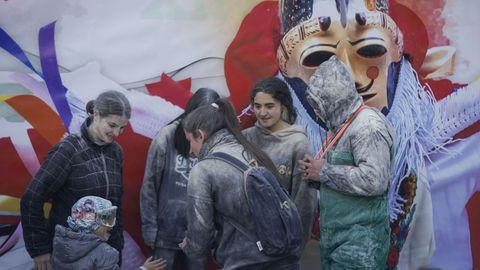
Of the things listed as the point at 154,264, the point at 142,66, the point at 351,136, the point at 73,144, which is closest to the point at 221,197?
the point at 351,136

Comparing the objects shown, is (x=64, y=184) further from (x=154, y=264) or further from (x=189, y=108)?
(x=189, y=108)

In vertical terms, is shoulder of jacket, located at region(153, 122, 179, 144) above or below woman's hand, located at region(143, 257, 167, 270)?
above

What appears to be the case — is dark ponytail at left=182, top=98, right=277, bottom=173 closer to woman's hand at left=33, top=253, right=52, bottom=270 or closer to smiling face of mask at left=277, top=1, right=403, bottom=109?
woman's hand at left=33, top=253, right=52, bottom=270

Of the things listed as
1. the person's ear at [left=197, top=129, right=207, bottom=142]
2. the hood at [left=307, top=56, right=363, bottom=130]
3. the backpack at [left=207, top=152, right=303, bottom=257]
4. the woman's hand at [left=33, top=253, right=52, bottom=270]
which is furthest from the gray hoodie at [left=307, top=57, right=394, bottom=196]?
the woman's hand at [left=33, top=253, right=52, bottom=270]

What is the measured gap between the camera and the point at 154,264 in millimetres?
3475

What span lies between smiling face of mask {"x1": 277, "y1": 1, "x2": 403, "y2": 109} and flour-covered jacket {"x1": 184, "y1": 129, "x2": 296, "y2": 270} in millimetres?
1518

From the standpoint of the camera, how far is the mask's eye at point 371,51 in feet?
14.3

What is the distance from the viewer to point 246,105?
430 centimetres

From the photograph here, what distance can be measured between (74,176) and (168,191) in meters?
0.64

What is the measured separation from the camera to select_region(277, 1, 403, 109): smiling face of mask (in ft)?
14.1

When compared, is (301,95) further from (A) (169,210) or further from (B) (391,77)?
(A) (169,210)

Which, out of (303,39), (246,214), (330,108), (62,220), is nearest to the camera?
(246,214)

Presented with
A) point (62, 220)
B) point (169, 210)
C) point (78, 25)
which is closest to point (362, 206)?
point (169, 210)

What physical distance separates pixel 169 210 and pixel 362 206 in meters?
1.25
